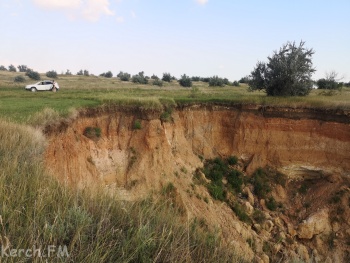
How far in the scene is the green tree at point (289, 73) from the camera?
19.9 metres

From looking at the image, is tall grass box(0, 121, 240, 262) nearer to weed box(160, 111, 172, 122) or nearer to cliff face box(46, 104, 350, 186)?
cliff face box(46, 104, 350, 186)

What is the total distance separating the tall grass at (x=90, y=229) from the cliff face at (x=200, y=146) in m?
7.84

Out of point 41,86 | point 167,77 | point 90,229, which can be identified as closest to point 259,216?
point 90,229

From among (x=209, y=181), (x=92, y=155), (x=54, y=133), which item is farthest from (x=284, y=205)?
(x=54, y=133)

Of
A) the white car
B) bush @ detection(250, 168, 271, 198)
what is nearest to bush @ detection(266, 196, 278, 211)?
bush @ detection(250, 168, 271, 198)

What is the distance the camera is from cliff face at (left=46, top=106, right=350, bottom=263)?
1372 centimetres

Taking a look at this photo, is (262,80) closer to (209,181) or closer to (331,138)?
(331,138)

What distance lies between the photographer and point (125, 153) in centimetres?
1510

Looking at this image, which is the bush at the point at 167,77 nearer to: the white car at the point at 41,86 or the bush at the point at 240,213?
the white car at the point at 41,86

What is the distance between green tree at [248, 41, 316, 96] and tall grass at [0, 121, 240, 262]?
18408 millimetres

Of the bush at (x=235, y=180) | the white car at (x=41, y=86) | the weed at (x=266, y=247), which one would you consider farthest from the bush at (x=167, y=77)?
the weed at (x=266, y=247)

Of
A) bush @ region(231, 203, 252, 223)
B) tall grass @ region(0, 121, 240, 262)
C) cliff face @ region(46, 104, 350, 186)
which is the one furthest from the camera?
bush @ region(231, 203, 252, 223)

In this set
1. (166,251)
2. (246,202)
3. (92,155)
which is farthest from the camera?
(246,202)

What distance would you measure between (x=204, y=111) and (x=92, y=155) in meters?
8.37
